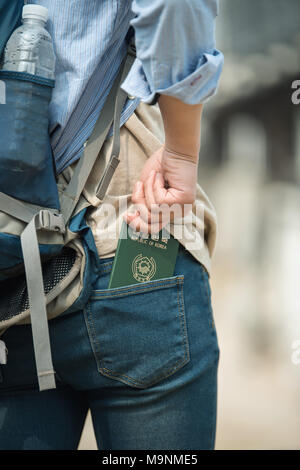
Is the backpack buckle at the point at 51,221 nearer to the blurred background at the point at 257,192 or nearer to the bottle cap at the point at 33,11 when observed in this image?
the bottle cap at the point at 33,11

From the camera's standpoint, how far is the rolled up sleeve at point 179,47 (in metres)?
0.65

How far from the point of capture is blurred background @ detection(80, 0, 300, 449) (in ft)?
11.1

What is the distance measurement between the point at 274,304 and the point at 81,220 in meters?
3.25

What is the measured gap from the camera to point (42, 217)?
73cm

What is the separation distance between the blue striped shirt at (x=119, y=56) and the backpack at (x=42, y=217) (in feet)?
0.07

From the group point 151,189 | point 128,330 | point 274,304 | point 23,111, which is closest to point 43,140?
point 23,111

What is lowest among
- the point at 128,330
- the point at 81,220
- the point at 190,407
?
the point at 190,407

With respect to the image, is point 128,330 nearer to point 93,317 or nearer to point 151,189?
point 93,317

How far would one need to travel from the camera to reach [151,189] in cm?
76

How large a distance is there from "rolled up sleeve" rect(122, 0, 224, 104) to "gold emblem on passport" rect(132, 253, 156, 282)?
0.22 metres

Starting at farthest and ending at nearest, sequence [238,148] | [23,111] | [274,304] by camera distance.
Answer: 1. [238,148]
2. [274,304]
3. [23,111]

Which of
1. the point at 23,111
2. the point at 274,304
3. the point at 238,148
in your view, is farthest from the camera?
the point at 238,148

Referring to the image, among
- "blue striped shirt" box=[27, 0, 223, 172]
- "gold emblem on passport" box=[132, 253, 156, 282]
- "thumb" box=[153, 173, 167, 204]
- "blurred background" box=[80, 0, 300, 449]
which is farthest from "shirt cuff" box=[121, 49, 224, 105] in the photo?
"blurred background" box=[80, 0, 300, 449]

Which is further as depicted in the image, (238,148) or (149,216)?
(238,148)
